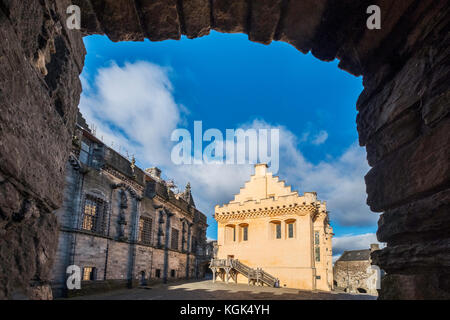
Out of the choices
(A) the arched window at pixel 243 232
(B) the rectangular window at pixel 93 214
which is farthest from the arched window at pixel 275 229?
(B) the rectangular window at pixel 93 214

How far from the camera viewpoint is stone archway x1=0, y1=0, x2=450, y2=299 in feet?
5.27

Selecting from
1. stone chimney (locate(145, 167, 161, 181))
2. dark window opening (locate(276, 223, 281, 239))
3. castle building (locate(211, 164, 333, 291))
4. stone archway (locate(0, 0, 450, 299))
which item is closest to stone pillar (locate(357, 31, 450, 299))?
stone archway (locate(0, 0, 450, 299))

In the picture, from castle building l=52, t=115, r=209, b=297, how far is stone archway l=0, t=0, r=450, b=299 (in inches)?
360

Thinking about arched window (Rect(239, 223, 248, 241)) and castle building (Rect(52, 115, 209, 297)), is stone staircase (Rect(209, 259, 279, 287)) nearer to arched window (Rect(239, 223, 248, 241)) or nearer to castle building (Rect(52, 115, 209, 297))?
arched window (Rect(239, 223, 248, 241))

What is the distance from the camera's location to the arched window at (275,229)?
93.3ft

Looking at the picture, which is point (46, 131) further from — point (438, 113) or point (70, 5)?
point (438, 113)

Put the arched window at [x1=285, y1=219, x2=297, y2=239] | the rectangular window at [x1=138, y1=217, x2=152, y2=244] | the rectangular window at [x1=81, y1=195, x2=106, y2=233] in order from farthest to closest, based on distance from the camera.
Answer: the arched window at [x1=285, y1=219, x2=297, y2=239] → the rectangular window at [x1=138, y1=217, x2=152, y2=244] → the rectangular window at [x1=81, y1=195, x2=106, y2=233]

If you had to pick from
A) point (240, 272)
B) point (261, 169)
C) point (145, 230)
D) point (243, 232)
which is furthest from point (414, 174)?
point (261, 169)

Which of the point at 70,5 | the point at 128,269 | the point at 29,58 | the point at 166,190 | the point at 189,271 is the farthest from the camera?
the point at 189,271

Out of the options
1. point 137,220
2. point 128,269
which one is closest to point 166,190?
point 137,220

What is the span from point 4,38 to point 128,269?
21492 millimetres

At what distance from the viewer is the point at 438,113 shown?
1784 millimetres

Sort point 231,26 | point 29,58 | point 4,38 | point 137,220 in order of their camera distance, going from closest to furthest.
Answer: point 4,38 < point 29,58 < point 231,26 < point 137,220

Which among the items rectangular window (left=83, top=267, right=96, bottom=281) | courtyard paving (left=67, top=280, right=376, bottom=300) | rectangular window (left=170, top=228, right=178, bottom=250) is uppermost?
rectangular window (left=170, top=228, right=178, bottom=250)
